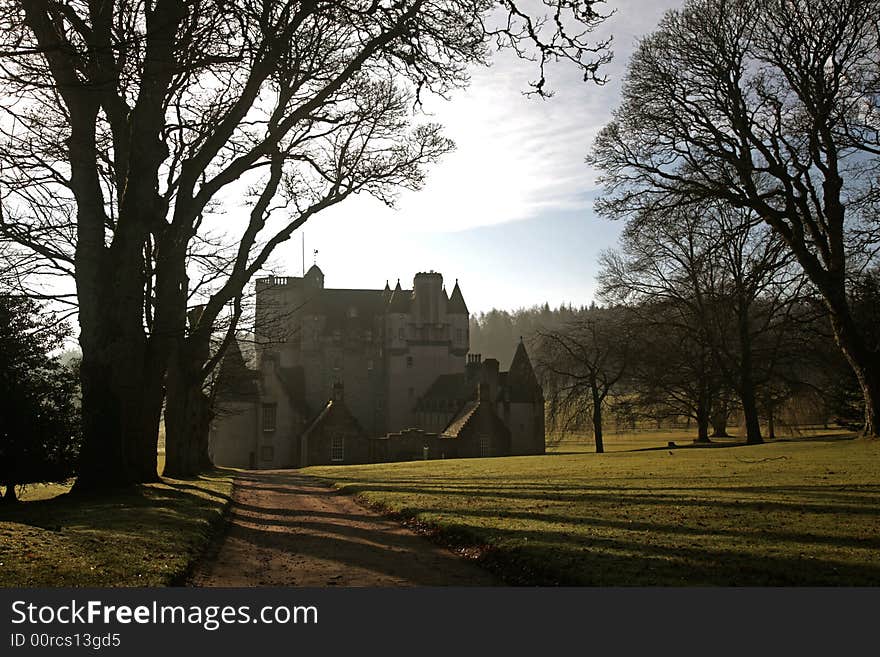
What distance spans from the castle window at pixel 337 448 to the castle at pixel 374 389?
0.09 meters

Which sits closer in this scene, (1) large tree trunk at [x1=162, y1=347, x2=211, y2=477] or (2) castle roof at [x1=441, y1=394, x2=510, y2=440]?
(1) large tree trunk at [x1=162, y1=347, x2=211, y2=477]

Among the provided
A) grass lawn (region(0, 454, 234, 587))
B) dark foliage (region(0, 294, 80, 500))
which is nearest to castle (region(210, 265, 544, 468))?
dark foliage (region(0, 294, 80, 500))

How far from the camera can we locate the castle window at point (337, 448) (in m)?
64.2

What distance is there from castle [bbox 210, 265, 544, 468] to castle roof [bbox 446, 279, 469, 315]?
0.33ft

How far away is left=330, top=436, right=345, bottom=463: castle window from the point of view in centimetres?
6417

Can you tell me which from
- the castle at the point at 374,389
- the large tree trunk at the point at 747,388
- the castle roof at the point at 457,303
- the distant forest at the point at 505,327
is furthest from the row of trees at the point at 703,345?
the distant forest at the point at 505,327

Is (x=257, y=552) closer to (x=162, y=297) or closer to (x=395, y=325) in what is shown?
(x=162, y=297)

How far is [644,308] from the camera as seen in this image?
4628cm

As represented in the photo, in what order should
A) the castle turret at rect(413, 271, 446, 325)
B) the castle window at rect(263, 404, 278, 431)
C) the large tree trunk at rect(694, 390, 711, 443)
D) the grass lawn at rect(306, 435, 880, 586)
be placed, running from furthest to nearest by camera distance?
the castle turret at rect(413, 271, 446, 325), the castle window at rect(263, 404, 278, 431), the large tree trunk at rect(694, 390, 711, 443), the grass lawn at rect(306, 435, 880, 586)

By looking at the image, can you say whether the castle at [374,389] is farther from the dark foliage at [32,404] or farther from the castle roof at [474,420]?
the dark foliage at [32,404]

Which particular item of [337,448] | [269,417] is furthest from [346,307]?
[337,448]

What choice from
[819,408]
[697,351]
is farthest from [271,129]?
[819,408]

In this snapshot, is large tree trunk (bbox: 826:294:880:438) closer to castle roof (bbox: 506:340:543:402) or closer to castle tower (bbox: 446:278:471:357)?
castle roof (bbox: 506:340:543:402)

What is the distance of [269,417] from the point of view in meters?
68.6
